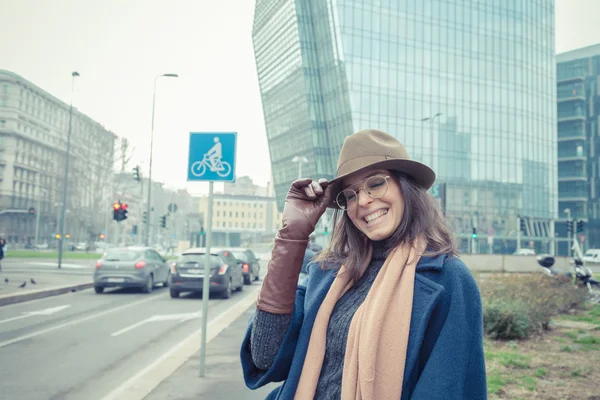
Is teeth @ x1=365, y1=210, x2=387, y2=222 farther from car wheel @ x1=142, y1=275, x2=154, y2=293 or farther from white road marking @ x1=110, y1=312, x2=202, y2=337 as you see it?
car wheel @ x1=142, y1=275, x2=154, y2=293

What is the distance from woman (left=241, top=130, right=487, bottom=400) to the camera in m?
1.66

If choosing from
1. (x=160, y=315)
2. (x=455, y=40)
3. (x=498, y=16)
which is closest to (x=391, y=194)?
(x=160, y=315)

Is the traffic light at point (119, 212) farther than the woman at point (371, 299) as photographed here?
Yes

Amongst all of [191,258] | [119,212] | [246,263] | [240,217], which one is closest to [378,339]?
[191,258]

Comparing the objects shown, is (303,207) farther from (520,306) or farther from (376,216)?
(520,306)

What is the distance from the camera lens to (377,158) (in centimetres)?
203

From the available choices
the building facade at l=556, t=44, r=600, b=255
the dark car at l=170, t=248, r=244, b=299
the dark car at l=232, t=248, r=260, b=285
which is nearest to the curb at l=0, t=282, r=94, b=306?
the dark car at l=170, t=248, r=244, b=299

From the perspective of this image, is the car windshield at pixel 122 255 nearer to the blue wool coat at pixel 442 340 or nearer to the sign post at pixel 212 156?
the sign post at pixel 212 156

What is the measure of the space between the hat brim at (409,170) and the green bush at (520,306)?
19.0 feet

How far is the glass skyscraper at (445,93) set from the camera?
5684 cm

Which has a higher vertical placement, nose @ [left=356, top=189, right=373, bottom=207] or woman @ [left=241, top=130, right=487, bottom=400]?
nose @ [left=356, top=189, right=373, bottom=207]

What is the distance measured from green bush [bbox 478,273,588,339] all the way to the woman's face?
587cm

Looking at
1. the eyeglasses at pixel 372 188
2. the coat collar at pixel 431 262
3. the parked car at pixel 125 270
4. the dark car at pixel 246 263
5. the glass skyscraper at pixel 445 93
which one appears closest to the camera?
the coat collar at pixel 431 262

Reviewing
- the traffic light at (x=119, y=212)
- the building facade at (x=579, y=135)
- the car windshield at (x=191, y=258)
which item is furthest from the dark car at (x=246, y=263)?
the building facade at (x=579, y=135)
